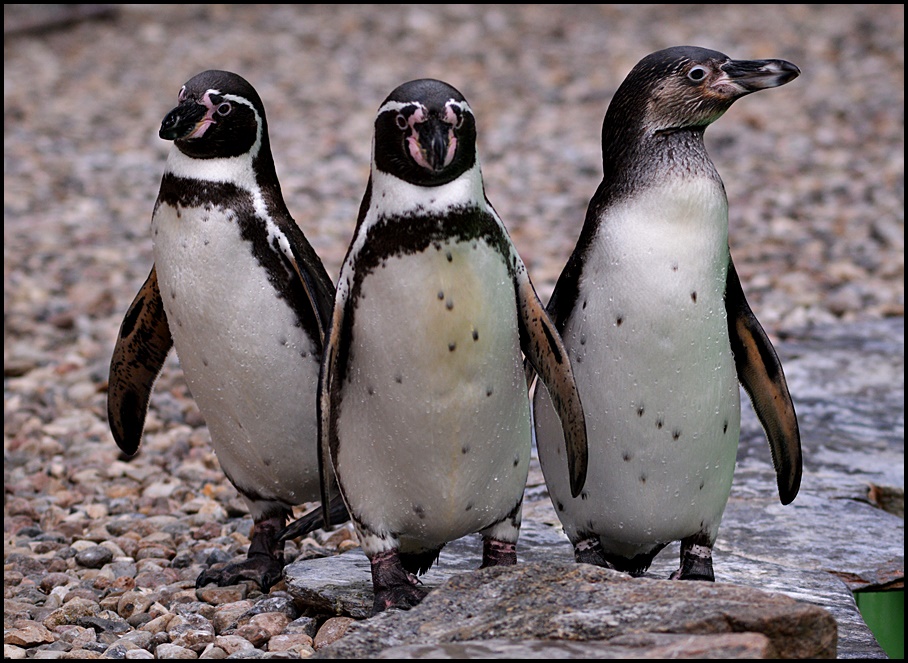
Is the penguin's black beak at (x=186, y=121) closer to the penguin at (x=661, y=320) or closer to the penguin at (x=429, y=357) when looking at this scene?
the penguin at (x=429, y=357)

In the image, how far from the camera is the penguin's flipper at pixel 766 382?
321 cm

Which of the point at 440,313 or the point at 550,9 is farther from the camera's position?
the point at 550,9

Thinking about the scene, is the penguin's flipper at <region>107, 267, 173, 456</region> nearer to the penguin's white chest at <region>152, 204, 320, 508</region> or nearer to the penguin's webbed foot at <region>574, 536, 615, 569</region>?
the penguin's white chest at <region>152, 204, 320, 508</region>

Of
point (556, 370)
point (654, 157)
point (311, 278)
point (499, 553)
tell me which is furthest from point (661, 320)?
point (311, 278)

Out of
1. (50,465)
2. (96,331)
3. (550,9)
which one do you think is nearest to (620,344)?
(50,465)

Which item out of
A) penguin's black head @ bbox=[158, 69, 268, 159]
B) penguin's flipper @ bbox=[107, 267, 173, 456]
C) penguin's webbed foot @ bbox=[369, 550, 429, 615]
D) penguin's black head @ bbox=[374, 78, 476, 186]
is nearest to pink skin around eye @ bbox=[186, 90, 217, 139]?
penguin's black head @ bbox=[158, 69, 268, 159]

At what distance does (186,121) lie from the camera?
3217 mm

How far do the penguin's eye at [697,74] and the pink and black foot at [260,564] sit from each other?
170 cm

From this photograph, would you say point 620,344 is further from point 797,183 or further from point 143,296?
point 797,183

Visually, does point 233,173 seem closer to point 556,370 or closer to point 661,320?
point 556,370

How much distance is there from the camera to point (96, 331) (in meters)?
6.72

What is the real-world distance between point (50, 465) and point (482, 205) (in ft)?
9.44

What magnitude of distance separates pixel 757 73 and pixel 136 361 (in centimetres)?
198

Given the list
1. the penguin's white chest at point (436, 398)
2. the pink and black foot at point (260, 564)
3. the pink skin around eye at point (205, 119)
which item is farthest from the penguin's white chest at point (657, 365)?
the pink skin around eye at point (205, 119)
